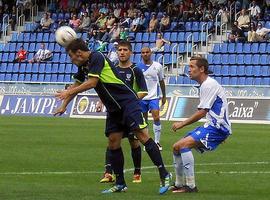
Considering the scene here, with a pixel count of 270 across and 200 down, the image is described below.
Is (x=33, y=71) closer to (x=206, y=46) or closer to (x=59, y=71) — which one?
(x=59, y=71)


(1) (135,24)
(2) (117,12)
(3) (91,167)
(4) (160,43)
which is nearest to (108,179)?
(3) (91,167)

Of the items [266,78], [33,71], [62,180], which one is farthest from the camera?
[33,71]

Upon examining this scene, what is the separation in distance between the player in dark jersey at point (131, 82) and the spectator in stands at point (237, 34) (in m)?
→ 28.9

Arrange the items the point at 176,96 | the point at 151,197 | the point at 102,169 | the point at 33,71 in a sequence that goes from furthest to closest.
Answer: the point at 33,71 → the point at 176,96 → the point at 102,169 → the point at 151,197

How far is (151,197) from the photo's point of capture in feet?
40.0

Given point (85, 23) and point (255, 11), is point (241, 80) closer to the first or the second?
point (255, 11)

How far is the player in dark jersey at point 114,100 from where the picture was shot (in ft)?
41.5

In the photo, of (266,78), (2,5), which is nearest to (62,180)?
(266,78)

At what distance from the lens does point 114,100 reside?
1287cm

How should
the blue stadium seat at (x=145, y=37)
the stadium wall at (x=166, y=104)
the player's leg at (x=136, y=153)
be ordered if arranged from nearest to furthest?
the player's leg at (x=136, y=153) < the stadium wall at (x=166, y=104) < the blue stadium seat at (x=145, y=37)

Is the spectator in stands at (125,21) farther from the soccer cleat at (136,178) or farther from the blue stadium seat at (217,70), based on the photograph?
the soccer cleat at (136,178)

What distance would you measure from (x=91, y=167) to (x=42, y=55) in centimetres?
3343

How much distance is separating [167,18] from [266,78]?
906 centimetres

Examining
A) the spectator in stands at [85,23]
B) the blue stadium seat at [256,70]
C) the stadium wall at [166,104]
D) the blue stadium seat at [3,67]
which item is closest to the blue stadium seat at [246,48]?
the blue stadium seat at [256,70]
